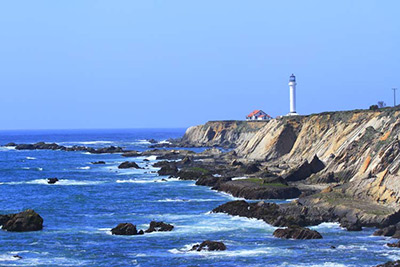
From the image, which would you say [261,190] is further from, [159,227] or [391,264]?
[391,264]

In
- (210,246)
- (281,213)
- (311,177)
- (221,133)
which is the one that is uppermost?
(221,133)

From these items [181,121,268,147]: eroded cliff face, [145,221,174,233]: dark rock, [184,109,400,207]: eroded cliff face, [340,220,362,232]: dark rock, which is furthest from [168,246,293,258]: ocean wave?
[181,121,268,147]: eroded cliff face

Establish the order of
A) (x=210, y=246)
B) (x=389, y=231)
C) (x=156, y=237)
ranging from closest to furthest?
(x=210, y=246) < (x=389, y=231) < (x=156, y=237)

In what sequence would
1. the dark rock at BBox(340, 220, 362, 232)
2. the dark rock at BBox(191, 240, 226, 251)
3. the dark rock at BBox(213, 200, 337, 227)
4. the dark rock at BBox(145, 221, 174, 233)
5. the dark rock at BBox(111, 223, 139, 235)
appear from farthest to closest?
the dark rock at BBox(213, 200, 337, 227) < the dark rock at BBox(145, 221, 174, 233) < the dark rock at BBox(111, 223, 139, 235) < the dark rock at BBox(340, 220, 362, 232) < the dark rock at BBox(191, 240, 226, 251)

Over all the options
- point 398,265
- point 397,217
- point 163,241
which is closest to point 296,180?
point 397,217

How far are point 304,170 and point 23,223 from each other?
116 ft

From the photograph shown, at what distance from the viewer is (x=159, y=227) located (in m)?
47.3

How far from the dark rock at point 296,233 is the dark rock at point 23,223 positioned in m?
17.2

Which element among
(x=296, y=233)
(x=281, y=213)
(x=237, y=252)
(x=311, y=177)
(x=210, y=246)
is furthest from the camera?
(x=311, y=177)

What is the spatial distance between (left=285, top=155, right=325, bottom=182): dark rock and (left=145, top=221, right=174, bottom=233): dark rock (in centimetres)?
2761

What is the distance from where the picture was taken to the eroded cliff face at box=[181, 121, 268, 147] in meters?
174

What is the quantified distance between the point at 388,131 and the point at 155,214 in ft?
83.6

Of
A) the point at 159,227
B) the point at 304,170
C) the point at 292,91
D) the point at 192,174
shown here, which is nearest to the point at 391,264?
the point at 159,227

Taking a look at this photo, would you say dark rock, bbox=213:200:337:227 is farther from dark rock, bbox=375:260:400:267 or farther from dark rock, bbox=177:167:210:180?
dark rock, bbox=177:167:210:180
